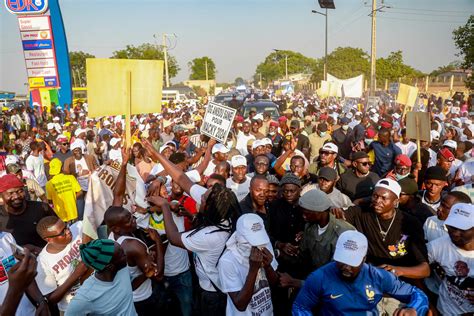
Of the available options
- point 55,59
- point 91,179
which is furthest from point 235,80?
point 91,179

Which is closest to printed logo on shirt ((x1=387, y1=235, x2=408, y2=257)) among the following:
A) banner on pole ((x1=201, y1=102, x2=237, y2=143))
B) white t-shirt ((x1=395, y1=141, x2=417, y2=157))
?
banner on pole ((x1=201, y1=102, x2=237, y2=143))

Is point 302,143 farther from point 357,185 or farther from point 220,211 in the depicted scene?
point 220,211

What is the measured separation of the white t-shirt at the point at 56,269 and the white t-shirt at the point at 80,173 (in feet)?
12.6

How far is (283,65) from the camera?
115 metres

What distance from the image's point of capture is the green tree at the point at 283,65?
371 feet

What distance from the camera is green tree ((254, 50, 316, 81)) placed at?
113m

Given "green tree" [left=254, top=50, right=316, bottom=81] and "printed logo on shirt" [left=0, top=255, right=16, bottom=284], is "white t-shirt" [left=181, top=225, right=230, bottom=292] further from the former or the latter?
"green tree" [left=254, top=50, right=316, bottom=81]

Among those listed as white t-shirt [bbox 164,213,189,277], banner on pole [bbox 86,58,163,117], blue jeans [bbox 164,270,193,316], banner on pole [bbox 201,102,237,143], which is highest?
banner on pole [bbox 86,58,163,117]

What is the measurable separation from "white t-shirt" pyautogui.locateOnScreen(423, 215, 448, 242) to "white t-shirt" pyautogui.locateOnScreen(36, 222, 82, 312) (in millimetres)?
3347

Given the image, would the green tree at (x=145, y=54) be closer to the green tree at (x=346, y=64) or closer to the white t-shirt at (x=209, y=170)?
the green tree at (x=346, y=64)

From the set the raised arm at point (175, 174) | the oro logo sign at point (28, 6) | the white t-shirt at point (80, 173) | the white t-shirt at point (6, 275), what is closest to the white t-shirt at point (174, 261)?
the raised arm at point (175, 174)

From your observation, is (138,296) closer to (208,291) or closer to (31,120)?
(208,291)

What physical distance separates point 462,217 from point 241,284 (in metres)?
1.79

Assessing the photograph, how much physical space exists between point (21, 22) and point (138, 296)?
847 inches
